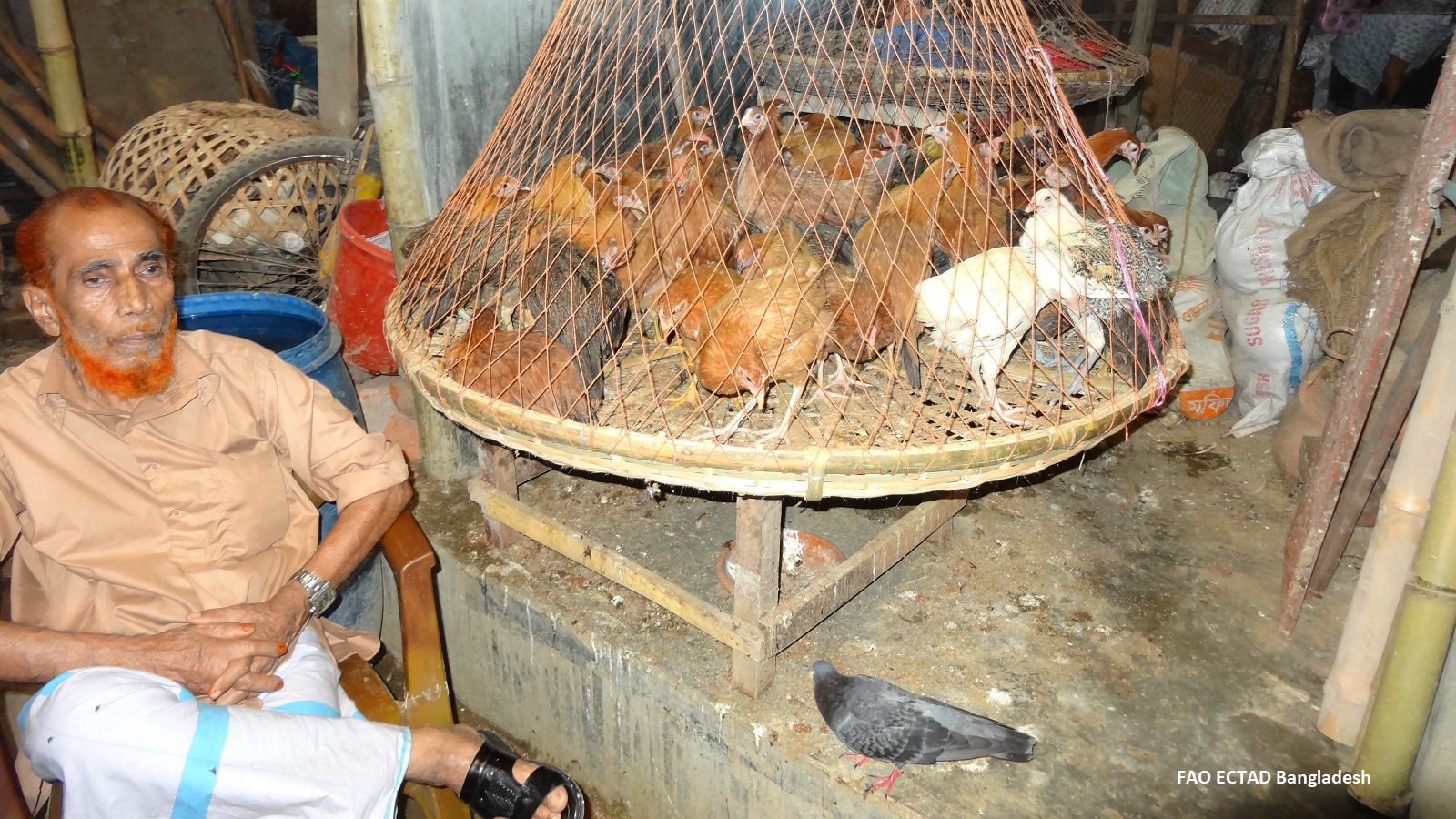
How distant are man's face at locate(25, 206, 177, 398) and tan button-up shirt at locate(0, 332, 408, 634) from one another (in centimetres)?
7

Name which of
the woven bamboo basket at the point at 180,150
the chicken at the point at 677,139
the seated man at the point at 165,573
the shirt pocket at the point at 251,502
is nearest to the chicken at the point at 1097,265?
the chicken at the point at 677,139

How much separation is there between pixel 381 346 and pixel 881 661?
7.99ft

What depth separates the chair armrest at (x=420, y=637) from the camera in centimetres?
203

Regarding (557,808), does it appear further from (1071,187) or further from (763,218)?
(1071,187)

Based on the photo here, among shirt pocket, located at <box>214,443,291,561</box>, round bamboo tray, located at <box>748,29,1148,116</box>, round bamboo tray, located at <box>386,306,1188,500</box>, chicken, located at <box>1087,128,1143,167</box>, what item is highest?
round bamboo tray, located at <box>748,29,1148,116</box>

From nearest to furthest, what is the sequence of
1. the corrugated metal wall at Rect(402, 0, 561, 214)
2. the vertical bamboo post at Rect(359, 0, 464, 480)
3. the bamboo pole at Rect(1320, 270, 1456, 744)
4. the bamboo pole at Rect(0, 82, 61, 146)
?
the bamboo pole at Rect(1320, 270, 1456, 744)
the vertical bamboo post at Rect(359, 0, 464, 480)
the corrugated metal wall at Rect(402, 0, 561, 214)
the bamboo pole at Rect(0, 82, 61, 146)

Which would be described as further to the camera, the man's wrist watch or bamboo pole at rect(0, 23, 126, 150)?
bamboo pole at rect(0, 23, 126, 150)

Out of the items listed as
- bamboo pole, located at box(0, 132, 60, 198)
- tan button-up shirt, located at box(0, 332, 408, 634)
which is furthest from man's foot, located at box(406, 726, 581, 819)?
bamboo pole, located at box(0, 132, 60, 198)

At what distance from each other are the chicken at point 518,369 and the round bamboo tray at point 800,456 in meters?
0.10

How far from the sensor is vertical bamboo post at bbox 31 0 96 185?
4.15 m

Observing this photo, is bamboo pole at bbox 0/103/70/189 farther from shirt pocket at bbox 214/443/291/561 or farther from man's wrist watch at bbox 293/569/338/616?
man's wrist watch at bbox 293/569/338/616

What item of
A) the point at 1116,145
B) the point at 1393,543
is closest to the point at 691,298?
the point at 1393,543

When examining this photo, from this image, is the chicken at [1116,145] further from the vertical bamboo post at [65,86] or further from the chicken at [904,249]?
the vertical bamboo post at [65,86]

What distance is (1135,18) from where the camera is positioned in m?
5.28
